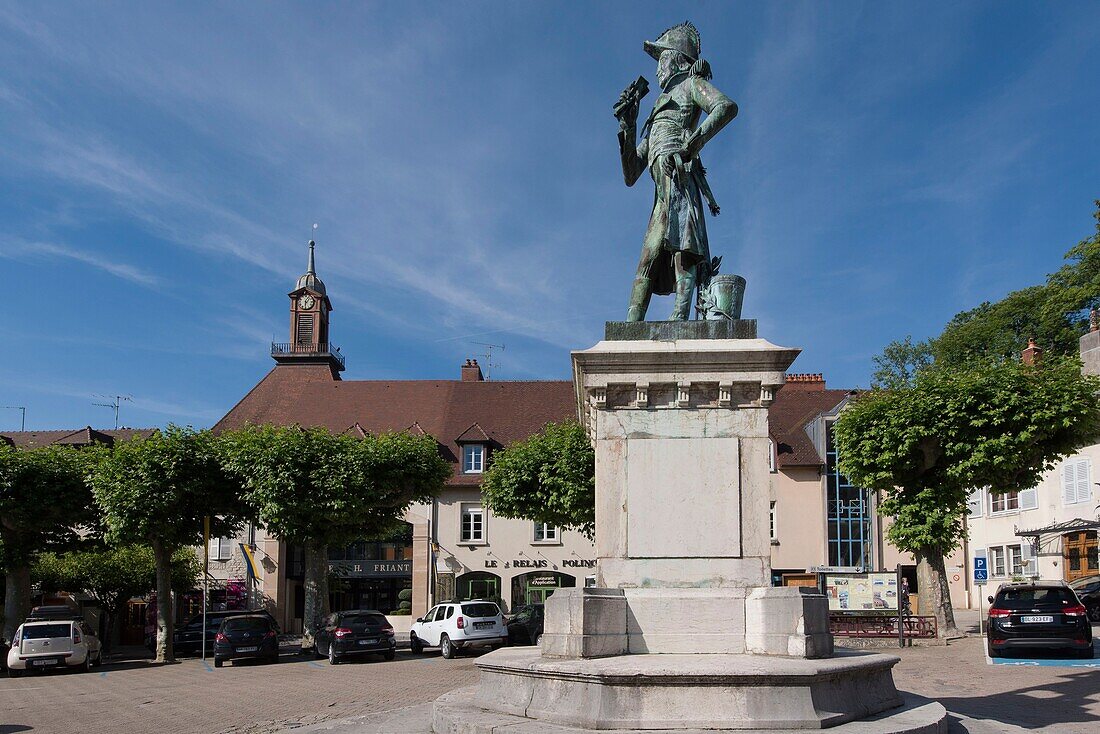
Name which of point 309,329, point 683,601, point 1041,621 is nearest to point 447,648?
point 1041,621

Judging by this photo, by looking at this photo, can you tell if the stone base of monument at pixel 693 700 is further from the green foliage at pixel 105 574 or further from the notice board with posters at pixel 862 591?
the green foliage at pixel 105 574

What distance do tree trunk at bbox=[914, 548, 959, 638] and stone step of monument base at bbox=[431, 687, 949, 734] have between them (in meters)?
18.5

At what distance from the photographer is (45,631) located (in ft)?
84.2

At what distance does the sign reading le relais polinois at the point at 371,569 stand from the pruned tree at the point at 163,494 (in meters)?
15.1

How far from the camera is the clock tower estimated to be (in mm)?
56219

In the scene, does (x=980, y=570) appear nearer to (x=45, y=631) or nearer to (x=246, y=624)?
(x=246, y=624)

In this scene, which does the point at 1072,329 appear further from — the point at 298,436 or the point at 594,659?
the point at 594,659

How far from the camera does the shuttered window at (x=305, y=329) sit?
58031 millimetres

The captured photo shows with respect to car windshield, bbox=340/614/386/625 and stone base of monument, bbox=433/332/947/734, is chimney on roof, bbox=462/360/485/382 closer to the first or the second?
car windshield, bbox=340/614/386/625

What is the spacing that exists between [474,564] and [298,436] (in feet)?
52.1

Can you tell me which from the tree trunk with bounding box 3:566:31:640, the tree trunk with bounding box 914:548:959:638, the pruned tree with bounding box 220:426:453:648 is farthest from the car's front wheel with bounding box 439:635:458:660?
the tree trunk with bounding box 3:566:31:640

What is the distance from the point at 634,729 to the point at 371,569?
39692 millimetres

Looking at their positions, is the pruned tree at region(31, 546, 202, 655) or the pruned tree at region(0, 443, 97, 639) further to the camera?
the pruned tree at region(31, 546, 202, 655)

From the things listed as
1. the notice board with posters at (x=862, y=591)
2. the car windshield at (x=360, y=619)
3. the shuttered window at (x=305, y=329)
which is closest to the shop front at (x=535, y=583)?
the car windshield at (x=360, y=619)
